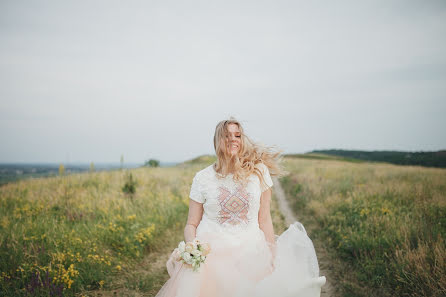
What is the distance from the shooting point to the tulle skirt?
1859 mm

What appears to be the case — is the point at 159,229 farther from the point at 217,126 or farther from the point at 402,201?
the point at 402,201

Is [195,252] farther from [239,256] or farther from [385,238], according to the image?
[385,238]

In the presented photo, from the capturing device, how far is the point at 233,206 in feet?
8.31

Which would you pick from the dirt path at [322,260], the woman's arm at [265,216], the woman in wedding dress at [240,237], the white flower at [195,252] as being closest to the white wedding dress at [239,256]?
the woman in wedding dress at [240,237]

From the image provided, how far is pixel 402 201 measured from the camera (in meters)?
6.15

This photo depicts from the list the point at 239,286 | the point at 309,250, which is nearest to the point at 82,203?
the point at 239,286

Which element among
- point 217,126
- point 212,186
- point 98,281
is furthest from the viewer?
point 98,281

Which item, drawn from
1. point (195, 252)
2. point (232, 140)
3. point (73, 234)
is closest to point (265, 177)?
point (232, 140)

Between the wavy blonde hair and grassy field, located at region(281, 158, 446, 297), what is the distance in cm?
258

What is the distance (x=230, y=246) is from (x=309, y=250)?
812 millimetres

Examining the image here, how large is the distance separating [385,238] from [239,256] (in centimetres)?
367

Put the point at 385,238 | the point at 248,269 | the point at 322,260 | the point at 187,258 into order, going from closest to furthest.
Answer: the point at 187,258, the point at 248,269, the point at 385,238, the point at 322,260

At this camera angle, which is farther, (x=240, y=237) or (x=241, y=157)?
(x=241, y=157)

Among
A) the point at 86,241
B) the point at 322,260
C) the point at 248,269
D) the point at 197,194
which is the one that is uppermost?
the point at 197,194
